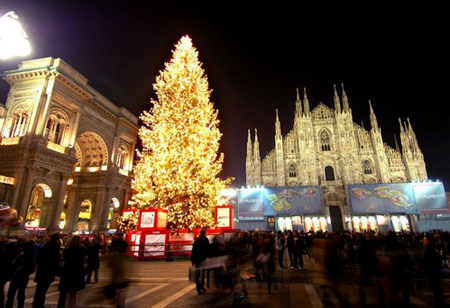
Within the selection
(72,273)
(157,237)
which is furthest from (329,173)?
(72,273)

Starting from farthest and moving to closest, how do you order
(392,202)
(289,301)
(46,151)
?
(392,202) < (46,151) < (289,301)

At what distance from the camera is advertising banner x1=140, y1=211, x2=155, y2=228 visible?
1277cm

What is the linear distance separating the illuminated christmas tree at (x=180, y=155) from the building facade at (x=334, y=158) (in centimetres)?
3180

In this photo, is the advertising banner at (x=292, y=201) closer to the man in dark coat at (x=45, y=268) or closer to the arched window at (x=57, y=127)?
the arched window at (x=57, y=127)

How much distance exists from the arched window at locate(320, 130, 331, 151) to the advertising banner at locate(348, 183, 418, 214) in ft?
38.6

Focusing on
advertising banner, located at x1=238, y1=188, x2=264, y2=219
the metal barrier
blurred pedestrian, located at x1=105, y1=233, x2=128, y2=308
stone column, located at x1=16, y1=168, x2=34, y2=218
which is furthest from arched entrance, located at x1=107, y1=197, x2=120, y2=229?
blurred pedestrian, located at x1=105, y1=233, x2=128, y2=308

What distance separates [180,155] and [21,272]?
27.9ft

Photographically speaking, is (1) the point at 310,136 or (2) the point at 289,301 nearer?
(2) the point at 289,301

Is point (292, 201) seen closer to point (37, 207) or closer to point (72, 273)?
point (37, 207)

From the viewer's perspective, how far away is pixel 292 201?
37.2 m

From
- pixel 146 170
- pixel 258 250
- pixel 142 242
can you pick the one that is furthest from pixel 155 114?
pixel 258 250

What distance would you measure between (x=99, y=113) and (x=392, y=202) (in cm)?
4305

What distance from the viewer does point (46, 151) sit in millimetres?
23234

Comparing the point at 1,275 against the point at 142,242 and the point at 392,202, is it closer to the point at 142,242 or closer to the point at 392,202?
the point at 142,242
